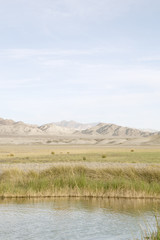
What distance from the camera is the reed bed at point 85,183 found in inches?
614

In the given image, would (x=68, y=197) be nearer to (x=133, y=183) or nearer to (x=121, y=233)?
(x=133, y=183)

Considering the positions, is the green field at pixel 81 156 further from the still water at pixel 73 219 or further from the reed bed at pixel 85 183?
the still water at pixel 73 219

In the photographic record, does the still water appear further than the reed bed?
No

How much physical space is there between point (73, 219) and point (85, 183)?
399cm

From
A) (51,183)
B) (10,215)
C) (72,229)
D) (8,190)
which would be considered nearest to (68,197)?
(51,183)

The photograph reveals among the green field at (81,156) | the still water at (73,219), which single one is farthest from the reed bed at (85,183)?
the green field at (81,156)

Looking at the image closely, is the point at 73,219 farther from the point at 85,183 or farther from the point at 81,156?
the point at 81,156

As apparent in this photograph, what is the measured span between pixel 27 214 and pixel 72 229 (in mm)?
2259

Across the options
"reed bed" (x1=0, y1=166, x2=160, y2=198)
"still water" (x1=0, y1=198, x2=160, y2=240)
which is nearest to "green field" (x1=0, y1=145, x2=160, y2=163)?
"reed bed" (x1=0, y1=166, x2=160, y2=198)

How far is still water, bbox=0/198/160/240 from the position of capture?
10508mm

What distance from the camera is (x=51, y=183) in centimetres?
1619

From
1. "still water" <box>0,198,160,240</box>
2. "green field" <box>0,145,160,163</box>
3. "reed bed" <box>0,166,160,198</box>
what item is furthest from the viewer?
"green field" <box>0,145,160,163</box>

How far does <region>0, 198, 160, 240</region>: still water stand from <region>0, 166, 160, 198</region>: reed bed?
0.54 meters

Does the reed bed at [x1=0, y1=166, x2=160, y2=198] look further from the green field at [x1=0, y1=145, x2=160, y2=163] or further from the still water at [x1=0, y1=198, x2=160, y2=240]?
the green field at [x1=0, y1=145, x2=160, y2=163]
